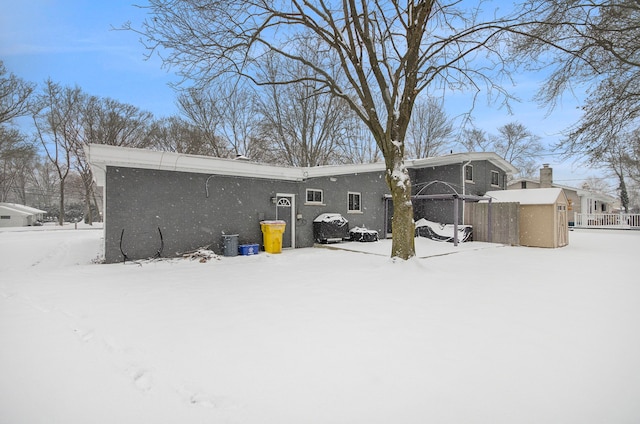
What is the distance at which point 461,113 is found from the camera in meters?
8.53

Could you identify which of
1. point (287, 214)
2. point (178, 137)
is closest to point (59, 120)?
point (178, 137)

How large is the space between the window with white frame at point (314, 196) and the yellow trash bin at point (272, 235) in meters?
2.03

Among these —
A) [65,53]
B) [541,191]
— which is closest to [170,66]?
[65,53]

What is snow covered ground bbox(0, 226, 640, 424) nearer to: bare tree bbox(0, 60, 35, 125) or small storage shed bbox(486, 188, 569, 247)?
small storage shed bbox(486, 188, 569, 247)

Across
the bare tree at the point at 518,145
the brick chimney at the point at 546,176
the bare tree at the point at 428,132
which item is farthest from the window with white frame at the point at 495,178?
the bare tree at the point at 518,145

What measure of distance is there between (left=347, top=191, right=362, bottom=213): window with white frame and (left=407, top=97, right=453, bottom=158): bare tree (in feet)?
50.3

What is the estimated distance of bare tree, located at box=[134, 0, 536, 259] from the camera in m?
7.18

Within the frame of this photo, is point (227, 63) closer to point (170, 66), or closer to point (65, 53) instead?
point (170, 66)

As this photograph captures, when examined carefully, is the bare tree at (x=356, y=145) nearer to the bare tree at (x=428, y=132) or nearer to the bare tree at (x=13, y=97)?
the bare tree at (x=428, y=132)

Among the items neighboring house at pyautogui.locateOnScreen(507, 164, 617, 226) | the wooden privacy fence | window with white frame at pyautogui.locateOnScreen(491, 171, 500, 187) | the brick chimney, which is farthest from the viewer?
neighboring house at pyautogui.locateOnScreen(507, 164, 617, 226)

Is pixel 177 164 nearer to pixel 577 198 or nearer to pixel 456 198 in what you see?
pixel 456 198

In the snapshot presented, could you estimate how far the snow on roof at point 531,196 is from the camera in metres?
12.3

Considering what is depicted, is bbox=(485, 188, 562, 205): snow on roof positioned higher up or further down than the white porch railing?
higher up

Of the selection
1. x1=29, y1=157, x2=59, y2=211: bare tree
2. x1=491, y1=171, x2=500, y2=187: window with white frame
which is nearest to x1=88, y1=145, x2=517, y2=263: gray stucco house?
x1=491, y1=171, x2=500, y2=187: window with white frame
